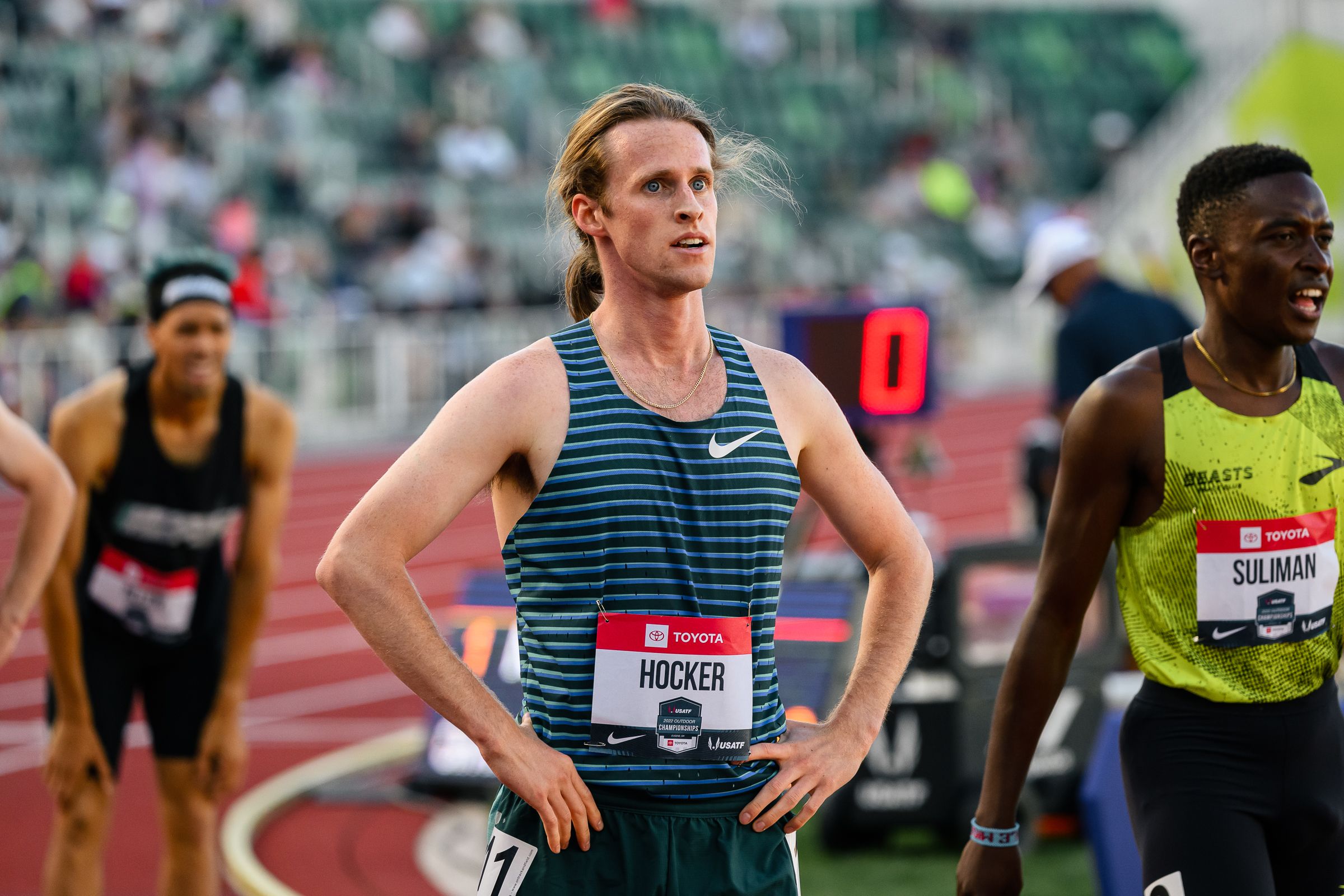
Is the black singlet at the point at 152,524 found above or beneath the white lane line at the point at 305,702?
above

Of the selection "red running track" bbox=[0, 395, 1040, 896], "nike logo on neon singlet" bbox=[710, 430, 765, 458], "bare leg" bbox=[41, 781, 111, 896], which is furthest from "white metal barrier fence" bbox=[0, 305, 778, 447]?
"nike logo on neon singlet" bbox=[710, 430, 765, 458]

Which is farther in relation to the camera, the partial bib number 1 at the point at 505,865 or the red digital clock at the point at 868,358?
the red digital clock at the point at 868,358

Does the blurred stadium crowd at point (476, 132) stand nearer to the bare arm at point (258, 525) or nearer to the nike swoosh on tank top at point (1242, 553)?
the bare arm at point (258, 525)

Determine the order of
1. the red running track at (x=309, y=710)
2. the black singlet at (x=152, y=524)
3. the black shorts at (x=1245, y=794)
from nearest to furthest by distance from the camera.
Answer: the black shorts at (x=1245, y=794), the black singlet at (x=152, y=524), the red running track at (x=309, y=710)

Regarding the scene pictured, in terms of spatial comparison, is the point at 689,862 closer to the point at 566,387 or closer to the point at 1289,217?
the point at 566,387

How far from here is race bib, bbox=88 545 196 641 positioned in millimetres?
4945

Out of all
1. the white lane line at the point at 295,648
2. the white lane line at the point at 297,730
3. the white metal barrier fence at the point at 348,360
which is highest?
the white metal barrier fence at the point at 348,360

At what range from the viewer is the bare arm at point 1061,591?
312 cm

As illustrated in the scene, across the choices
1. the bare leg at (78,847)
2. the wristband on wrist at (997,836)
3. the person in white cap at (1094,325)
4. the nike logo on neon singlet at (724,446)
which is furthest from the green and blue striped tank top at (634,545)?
the person in white cap at (1094,325)

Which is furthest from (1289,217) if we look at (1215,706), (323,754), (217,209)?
(217,209)

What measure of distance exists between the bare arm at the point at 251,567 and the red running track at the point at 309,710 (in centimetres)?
114

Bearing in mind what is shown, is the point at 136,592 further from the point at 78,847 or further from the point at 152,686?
the point at 78,847

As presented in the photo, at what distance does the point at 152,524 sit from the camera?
492 cm

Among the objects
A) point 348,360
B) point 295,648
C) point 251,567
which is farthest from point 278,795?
point 348,360
